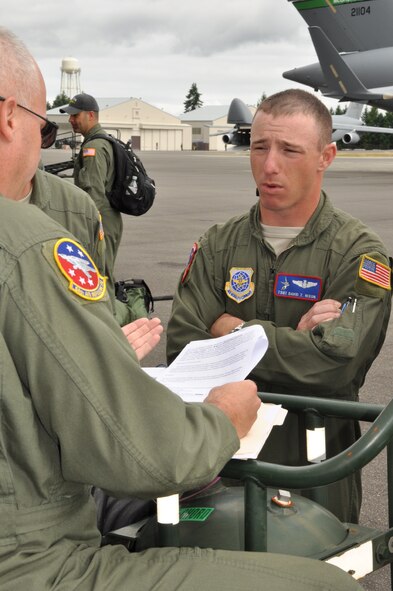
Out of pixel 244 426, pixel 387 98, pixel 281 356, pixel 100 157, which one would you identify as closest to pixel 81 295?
pixel 244 426

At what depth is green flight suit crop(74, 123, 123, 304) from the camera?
6.70 m

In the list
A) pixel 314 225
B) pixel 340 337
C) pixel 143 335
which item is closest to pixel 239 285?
pixel 314 225

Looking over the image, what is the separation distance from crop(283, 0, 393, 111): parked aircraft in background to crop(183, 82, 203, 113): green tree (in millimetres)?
101353

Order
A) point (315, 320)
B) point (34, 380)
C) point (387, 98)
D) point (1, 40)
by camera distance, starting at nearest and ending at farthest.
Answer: point (34, 380) → point (1, 40) → point (315, 320) → point (387, 98)

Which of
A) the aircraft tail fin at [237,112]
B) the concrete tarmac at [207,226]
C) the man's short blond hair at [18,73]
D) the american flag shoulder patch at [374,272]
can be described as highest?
the aircraft tail fin at [237,112]

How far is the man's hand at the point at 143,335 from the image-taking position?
7.07ft

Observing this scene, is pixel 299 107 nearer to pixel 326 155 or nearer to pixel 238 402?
pixel 326 155

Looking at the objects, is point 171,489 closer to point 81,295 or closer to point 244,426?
point 244,426

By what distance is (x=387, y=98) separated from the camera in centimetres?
3425

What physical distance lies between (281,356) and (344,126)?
3734 centimetres

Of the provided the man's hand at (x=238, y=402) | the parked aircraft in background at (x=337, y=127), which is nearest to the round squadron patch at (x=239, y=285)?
the man's hand at (x=238, y=402)

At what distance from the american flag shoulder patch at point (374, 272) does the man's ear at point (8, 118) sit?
1.42 m

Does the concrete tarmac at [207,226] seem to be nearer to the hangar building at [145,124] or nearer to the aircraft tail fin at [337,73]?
the aircraft tail fin at [337,73]

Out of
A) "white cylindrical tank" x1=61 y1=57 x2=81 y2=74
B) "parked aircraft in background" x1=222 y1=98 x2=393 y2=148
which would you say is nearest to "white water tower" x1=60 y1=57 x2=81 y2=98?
"white cylindrical tank" x1=61 y1=57 x2=81 y2=74
